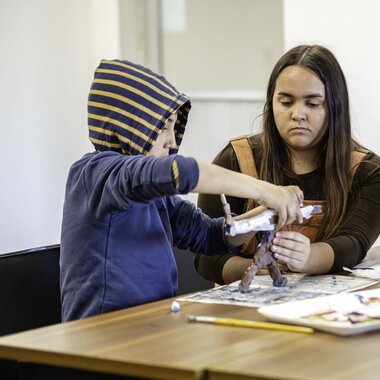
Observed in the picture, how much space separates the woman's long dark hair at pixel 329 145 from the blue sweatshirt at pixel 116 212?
56 centimetres

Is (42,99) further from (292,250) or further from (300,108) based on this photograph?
(292,250)

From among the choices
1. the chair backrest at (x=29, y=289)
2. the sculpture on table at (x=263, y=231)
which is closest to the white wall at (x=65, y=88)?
the chair backrest at (x=29, y=289)

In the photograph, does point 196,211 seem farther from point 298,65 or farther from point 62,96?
point 62,96

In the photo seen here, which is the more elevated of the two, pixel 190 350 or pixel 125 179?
pixel 125 179

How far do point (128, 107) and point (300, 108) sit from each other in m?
0.62

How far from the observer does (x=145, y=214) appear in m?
1.90

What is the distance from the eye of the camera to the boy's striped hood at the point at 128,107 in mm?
1890

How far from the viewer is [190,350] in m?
1.36

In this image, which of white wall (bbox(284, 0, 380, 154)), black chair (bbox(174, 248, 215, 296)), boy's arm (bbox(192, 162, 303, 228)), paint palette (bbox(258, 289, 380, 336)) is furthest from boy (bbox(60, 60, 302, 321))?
white wall (bbox(284, 0, 380, 154))

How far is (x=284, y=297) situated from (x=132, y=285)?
300 millimetres

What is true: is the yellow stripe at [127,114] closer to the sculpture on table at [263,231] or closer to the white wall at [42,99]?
the sculpture on table at [263,231]

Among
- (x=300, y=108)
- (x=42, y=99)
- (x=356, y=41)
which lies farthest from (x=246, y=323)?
(x=42, y=99)

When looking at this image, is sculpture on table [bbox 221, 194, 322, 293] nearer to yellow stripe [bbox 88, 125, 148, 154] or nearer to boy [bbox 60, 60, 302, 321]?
boy [bbox 60, 60, 302, 321]

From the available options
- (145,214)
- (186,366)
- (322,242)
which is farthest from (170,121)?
(186,366)
